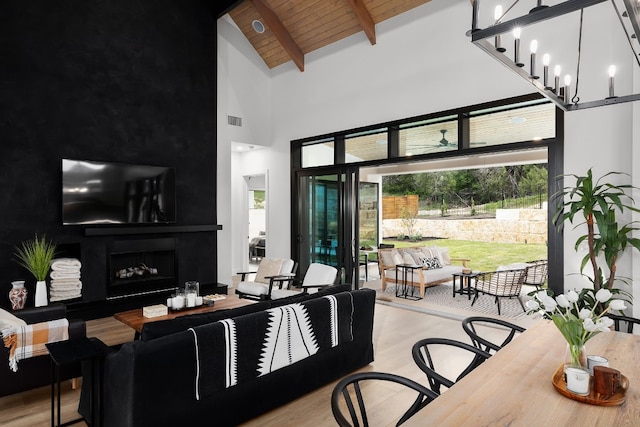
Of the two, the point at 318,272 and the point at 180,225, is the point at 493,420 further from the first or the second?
the point at 180,225

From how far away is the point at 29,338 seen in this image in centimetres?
279

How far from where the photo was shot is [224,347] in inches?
97.5

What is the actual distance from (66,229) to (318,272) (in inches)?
138

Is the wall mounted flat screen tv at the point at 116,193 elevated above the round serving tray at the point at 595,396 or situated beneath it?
elevated above

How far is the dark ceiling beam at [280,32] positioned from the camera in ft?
22.6

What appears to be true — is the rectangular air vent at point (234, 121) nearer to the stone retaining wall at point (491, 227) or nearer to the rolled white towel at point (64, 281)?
the rolled white towel at point (64, 281)

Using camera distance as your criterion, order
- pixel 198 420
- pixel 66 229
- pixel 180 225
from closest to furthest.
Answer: pixel 198 420
pixel 66 229
pixel 180 225

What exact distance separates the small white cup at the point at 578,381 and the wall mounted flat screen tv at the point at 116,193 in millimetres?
5748

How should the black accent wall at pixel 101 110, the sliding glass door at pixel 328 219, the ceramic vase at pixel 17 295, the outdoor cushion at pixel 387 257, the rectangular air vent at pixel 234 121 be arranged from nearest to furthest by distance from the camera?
the ceramic vase at pixel 17 295, the black accent wall at pixel 101 110, the sliding glass door at pixel 328 219, the outdoor cushion at pixel 387 257, the rectangular air vent at pixel 234 121

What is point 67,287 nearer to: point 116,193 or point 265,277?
point 116,193

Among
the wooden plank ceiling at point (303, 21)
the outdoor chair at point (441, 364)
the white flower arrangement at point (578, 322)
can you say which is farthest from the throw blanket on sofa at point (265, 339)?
the wooden plank ceiling at point (303, 21)

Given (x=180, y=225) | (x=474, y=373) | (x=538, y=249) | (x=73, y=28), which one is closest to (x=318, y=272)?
(x=180, y=225)

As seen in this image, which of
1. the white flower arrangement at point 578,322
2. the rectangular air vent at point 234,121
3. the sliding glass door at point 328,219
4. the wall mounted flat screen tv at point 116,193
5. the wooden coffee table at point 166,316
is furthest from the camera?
the rectangular air vent at point 234,121

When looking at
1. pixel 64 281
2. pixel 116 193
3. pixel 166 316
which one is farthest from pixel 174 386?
pixel 116 193
